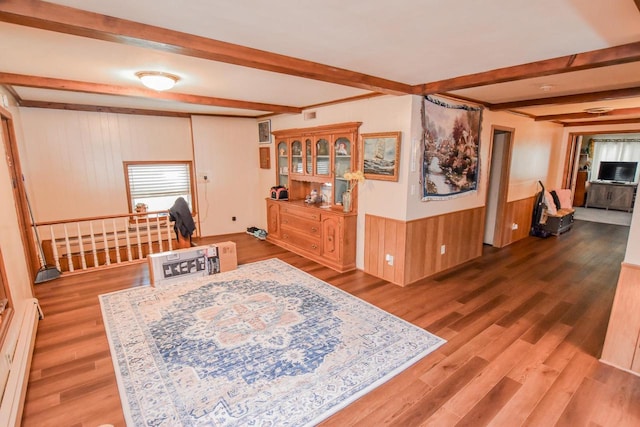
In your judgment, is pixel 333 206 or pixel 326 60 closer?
pixel 326 60

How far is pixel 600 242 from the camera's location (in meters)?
5.83

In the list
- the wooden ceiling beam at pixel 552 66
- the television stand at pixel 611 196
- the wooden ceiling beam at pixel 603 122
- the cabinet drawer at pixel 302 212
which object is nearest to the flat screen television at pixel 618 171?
the television stand at pixel 611 196

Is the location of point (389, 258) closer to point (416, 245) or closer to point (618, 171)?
point (416, 245)

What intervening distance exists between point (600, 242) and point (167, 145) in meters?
8.40

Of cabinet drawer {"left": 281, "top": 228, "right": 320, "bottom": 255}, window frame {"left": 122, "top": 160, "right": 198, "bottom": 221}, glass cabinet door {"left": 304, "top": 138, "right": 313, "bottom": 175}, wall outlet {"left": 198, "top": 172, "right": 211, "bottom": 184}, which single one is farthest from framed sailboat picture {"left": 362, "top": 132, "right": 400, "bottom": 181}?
window frame {"left": 122, "top": 160, "right": 198, "bottom": 221}

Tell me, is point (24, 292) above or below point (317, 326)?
above

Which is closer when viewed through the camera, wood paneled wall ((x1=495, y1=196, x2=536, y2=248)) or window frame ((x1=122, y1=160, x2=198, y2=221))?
window frame ((x1=122, y1=160, x2=198, y2=221))

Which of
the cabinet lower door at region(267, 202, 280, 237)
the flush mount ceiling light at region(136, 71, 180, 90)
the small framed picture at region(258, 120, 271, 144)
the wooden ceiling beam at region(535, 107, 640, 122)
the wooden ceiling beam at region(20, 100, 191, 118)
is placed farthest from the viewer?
the small framed picture at region(258, 120, 271, 144)

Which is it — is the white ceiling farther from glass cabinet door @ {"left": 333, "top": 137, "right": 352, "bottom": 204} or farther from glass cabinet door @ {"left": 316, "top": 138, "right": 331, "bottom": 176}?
glass cabinet door @ {"left": 316, "top": 138, "right": 331, "bottom": 176}

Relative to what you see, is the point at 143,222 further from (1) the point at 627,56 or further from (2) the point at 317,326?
(1) the point at 627,56

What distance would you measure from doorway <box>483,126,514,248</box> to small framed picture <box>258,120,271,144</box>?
4.11 m

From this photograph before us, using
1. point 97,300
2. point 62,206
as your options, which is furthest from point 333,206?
point 62,206

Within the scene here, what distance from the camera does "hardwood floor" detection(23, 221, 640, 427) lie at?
6.55 ft

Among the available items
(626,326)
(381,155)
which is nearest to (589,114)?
(381,155)
